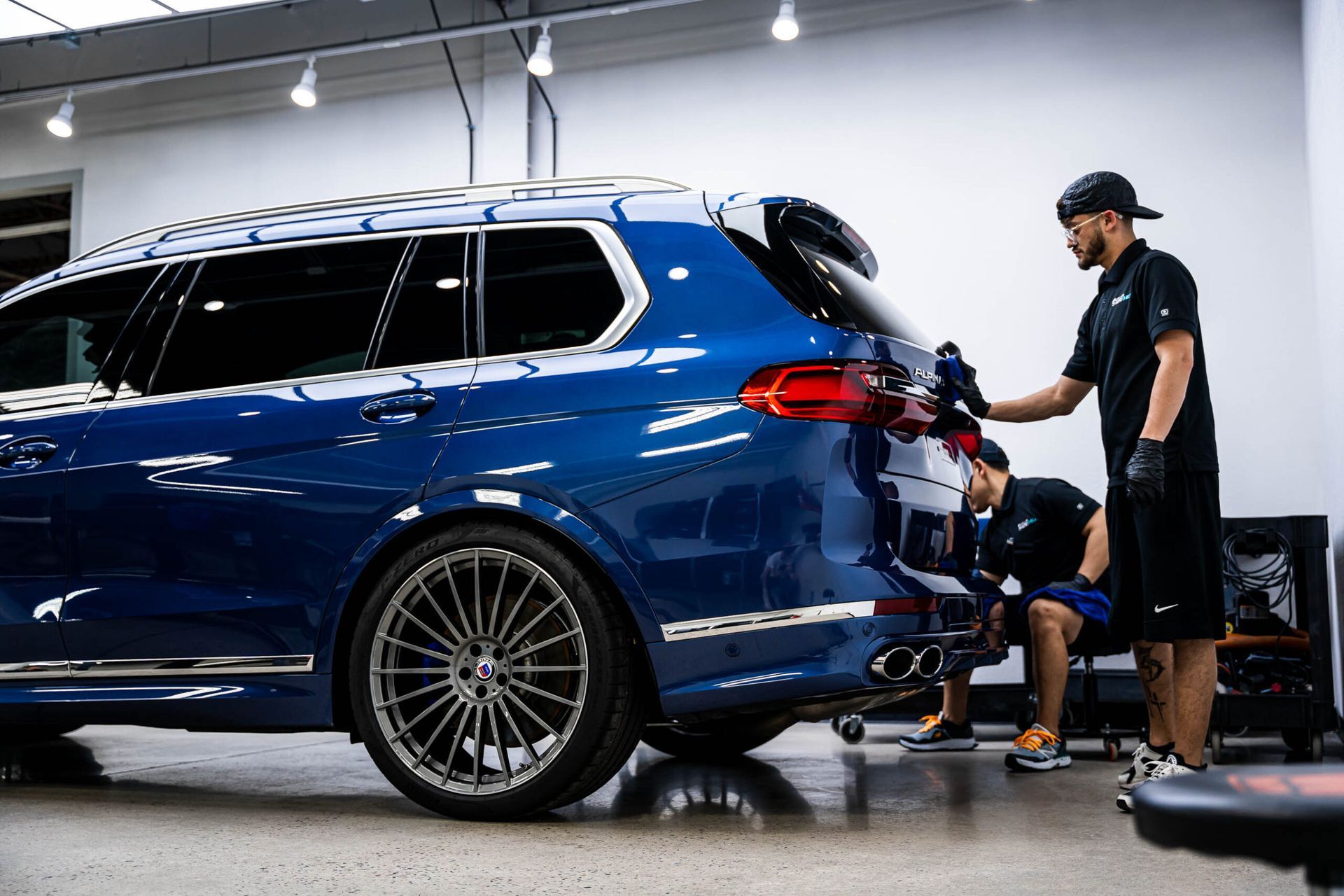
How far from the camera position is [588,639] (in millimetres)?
2816

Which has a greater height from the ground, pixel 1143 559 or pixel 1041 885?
pixel 1143 559

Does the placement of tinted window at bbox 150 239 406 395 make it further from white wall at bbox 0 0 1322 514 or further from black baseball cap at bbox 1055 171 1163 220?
white wall at bbox 0 0 1322 514

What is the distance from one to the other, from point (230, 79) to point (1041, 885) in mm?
9213

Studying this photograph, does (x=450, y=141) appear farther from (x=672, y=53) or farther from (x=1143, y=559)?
(x=1143, y=559)

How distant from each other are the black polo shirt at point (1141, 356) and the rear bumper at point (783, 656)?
3.00 ft

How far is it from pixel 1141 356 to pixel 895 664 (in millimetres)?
1302

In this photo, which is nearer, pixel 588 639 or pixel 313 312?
pixel 588 639

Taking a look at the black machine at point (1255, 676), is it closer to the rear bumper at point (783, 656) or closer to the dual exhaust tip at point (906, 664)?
the dual exhaust tip at point (906, 664)

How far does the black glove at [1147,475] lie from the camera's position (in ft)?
10.1

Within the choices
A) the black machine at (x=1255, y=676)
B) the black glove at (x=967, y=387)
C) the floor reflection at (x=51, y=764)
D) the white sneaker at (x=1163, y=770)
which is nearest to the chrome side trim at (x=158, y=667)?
the floor reflection at (x=51, y=764)

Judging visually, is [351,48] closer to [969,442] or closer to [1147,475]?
[969,442]

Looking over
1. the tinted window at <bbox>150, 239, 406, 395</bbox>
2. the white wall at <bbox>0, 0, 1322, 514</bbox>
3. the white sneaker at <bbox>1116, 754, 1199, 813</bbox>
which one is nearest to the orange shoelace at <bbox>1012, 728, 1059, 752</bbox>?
the white sneaker at <bbox>1116, 754, 1199, 813</bbox>

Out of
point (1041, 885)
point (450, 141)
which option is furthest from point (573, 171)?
point (1041, 885)

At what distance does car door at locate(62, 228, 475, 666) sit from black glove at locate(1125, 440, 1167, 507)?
5.70 feet
